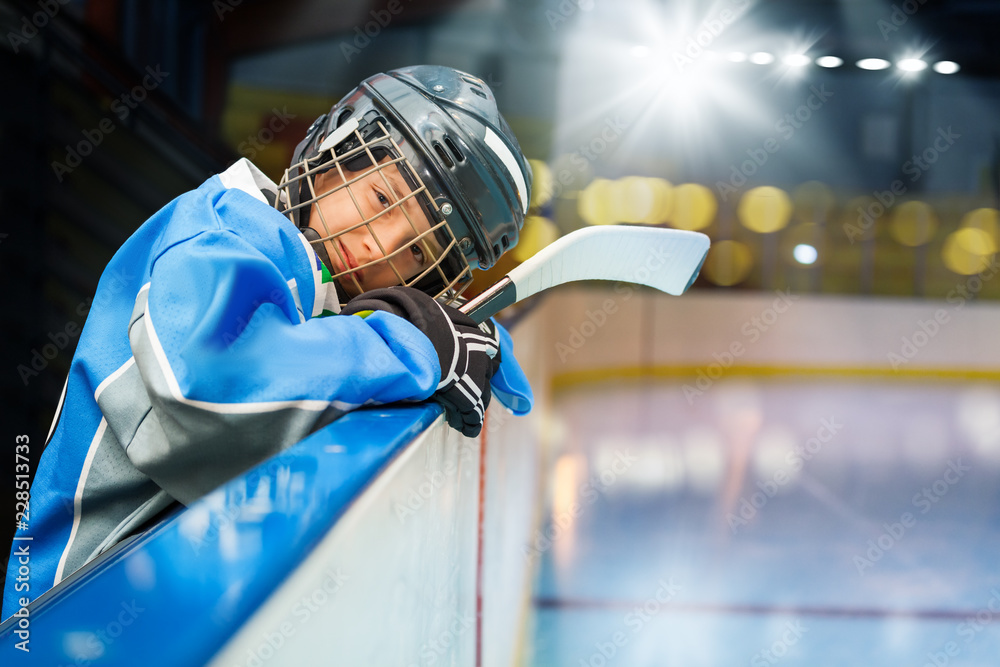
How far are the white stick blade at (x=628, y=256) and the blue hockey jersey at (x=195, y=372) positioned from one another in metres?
0.47

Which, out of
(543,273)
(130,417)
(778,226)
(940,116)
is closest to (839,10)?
(940,116)

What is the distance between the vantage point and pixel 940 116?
7574 millimetres

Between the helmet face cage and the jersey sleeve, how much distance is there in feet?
0.85

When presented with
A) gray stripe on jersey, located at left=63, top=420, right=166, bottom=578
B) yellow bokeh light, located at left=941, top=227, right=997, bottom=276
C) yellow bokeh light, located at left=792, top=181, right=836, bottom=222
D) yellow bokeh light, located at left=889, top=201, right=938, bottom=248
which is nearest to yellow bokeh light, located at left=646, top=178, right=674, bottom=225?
yellow bokeh light, located at left=792, top=181, right=836, bottom=222

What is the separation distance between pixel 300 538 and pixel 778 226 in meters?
7.85

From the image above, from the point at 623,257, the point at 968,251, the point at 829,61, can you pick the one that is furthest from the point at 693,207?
the point at 623,257

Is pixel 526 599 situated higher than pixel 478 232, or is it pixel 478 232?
pixel 478 232

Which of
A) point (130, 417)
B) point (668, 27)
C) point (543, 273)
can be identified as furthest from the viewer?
point (668, 27)

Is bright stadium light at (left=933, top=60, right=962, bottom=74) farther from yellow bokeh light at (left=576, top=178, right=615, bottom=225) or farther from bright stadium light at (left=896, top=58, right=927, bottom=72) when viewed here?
yellow bokeh light at (left=576, top=178, right=615, bottom=225)

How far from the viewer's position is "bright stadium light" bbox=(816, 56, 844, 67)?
7.52 meters

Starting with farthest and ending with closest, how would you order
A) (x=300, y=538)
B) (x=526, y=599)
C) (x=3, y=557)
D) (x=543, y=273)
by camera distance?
(x=3, y=557)
(x=526, y=599)
(x=543, y=273)
(x=300, y=538)

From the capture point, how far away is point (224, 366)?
1.89 ft

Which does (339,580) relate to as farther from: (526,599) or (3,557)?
(3,557)

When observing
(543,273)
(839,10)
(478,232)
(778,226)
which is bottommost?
(778,226)
